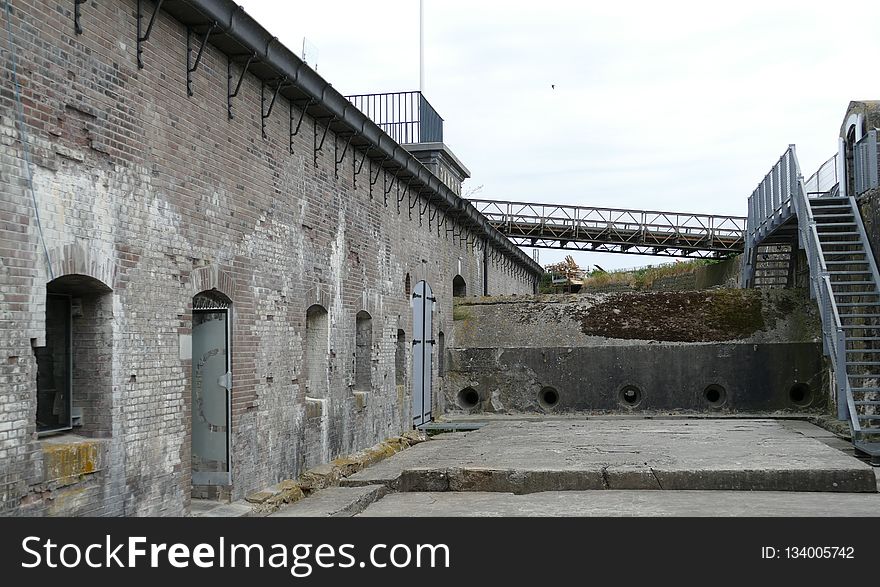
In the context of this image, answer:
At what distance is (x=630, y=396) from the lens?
1725cm

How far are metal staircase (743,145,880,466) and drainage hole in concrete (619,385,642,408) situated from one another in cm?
387

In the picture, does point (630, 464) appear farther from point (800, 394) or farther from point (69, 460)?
point (800, 394)

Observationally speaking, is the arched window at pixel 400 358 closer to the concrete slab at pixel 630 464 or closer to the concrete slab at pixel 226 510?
the concrete slab at pixel 630 464

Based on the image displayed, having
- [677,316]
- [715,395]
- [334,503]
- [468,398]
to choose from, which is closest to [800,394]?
[715,395]

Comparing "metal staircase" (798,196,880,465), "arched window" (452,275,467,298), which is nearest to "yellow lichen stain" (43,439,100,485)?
"metal staircase" (798,196,880,465)

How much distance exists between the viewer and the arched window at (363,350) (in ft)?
44.8

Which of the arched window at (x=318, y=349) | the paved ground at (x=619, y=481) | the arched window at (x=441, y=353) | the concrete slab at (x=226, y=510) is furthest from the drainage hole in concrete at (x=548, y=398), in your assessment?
the concrete slab at (x=226, y=510)

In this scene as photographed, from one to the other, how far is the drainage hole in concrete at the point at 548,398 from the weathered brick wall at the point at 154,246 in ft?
20.5

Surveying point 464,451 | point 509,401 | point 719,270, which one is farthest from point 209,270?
point 719,270

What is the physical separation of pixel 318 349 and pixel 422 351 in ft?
17.1

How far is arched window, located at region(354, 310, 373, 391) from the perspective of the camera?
13641 millimetres

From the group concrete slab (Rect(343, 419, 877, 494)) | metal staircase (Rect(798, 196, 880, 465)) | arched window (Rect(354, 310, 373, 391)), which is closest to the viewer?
concrete slab (Rect(343, 419, 877, 494))

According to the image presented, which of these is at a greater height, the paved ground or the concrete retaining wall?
the concrete retaining wall

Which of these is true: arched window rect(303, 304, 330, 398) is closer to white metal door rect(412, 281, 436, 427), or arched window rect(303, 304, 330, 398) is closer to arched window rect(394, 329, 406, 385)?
arched window rect(394, 329, 406, 385)
